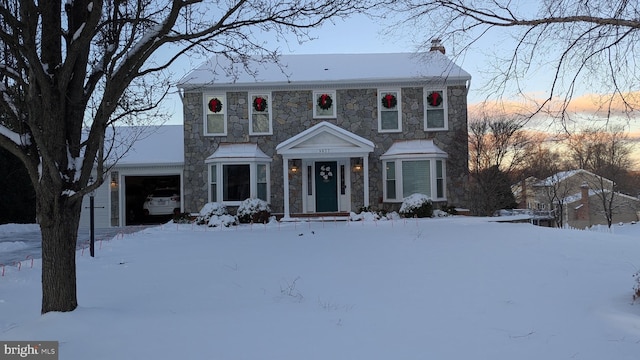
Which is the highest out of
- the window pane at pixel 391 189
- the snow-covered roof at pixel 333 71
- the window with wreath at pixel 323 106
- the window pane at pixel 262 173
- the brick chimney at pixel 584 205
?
the snow-covered roof at pixel 333 71

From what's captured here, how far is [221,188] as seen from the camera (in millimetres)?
16938

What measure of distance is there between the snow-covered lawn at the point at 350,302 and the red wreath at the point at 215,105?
8535 millimetres

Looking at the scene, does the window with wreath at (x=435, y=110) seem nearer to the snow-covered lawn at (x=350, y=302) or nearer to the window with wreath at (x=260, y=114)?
the window with wreath at (x=260, y=114)

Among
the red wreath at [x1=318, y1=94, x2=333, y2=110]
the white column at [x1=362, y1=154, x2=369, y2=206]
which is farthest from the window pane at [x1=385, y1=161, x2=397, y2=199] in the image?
the red wreath at [x1=318, y1=94, x2=333, y2=110]

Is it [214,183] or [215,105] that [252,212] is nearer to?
[214,183]

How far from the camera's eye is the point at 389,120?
1747 cm

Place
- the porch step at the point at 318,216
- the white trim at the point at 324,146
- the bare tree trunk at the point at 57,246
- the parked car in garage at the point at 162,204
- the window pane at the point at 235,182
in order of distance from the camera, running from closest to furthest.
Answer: the bare tree trunk at the point at 57,246 < the porch step at the point at 318,216 < the white trim at the point at 324,146 < the window pane at the point at 235,182 < the parked car in garage at the point at 162,204

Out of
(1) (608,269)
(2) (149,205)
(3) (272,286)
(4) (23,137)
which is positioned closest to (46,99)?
(4) (23,137)

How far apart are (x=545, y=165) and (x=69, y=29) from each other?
91.0 ft

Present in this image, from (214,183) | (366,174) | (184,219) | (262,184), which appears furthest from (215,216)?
(366,174)

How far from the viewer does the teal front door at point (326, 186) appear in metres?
17.7

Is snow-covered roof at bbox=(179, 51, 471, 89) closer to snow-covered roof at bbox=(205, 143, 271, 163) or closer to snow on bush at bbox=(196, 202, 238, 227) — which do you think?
snow-covered roof at bbox=(205, 143, 271, 163)

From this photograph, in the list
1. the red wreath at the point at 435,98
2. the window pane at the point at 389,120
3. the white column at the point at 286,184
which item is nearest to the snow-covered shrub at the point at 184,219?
the white column at the point at 286,184

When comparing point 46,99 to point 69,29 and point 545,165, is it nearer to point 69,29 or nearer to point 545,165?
point 69,29
